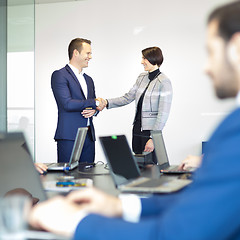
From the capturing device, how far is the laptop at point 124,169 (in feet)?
6.79

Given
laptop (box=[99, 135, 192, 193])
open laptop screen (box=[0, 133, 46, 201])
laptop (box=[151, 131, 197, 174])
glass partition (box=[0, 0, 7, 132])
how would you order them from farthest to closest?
glass partition (box=[0, 0, 7, 132]) < laptop (box=[151, 131, 197, 174]) < laptop (box=[99, 135, 192, 193]) < open laptop screen (box=[0, 133, 46, 201])

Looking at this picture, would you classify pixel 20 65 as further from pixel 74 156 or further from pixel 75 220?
pixel 75 220

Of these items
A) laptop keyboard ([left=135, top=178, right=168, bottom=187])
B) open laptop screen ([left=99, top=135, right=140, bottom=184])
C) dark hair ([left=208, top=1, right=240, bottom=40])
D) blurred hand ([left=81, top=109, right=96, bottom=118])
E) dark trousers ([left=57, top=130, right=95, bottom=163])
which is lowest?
dark trousers ([left=57, top=130, right=95, bottom=163])

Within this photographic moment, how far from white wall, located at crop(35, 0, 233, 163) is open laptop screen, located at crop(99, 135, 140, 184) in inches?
186

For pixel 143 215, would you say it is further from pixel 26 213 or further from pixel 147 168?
pixel 147 168

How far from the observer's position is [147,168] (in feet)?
10.1

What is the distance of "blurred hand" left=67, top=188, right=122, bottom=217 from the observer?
Result: 1.17 meters

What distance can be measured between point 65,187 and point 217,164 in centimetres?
148

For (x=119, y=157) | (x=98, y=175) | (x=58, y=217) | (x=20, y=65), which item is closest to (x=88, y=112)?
(x=20, y=65)

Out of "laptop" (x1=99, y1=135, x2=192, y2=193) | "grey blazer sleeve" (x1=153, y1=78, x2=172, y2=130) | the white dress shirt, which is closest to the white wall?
"grey blazer sleeve" (x1=153, y1=78, x2=172, y2=130)

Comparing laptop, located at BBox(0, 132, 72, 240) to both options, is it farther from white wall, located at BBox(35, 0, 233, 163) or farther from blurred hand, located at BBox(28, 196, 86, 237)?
white wall, located at BBox(35, 0, 233, 163)

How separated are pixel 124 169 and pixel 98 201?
1.33 metres

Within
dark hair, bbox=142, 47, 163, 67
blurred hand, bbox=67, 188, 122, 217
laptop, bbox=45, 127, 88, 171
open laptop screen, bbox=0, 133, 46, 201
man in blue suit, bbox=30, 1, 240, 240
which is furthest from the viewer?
dark hair, bbox=142, 47, 163, 67

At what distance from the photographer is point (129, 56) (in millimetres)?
7426
